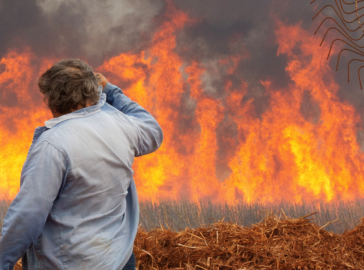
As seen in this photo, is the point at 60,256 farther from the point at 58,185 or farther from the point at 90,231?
the point at 58,185

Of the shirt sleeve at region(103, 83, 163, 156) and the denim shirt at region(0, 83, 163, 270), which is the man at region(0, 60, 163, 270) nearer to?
the denim shirt at region(0, 83, 163, 270)

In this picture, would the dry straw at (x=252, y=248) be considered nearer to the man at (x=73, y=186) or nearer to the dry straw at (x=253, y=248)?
the dry straw at (x=253, y=248)

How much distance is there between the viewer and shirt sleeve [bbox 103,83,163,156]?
1.61m

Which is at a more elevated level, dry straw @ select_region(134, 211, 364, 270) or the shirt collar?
the shirt collar

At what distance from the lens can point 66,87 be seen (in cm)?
135

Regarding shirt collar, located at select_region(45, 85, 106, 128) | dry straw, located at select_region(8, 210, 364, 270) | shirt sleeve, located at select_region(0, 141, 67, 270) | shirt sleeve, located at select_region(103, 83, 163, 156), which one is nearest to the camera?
shirt sleeve, located at select_region(0, 141, 67, 270)

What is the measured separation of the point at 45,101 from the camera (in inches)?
54.6

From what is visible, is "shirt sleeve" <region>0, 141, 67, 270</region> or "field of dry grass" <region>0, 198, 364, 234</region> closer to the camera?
"shirt sleeve" <region>0, 141, 67, 270</region>

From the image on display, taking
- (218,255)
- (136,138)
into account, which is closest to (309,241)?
(218,255)

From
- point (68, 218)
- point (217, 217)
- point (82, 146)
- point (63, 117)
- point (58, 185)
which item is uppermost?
point (63, 117)

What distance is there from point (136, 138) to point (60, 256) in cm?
59

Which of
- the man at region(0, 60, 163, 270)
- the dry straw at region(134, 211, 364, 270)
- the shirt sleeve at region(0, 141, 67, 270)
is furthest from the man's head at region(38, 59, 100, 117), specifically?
the dry straw at region(134, 211, 364, 270)

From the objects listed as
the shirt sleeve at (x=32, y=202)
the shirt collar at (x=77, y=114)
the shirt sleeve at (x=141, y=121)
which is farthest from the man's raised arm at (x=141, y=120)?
the shirt sleeve at (x=32, y=202)

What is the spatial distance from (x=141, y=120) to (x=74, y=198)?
548 mm
